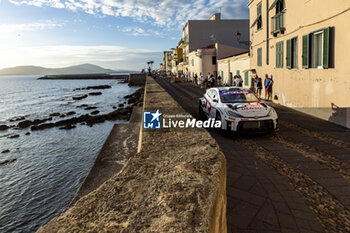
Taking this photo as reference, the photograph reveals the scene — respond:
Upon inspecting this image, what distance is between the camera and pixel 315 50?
38.1ft

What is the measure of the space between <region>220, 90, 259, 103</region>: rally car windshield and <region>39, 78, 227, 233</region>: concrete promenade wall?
6448 millimetres

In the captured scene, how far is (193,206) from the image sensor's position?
2.03 meters

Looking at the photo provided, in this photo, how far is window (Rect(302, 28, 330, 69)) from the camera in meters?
10.4

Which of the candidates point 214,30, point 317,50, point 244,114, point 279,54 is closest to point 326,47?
point 317,50

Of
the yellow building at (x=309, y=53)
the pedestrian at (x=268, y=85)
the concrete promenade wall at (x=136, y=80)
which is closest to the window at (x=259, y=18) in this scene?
the yellow building at (x=309, y=53)

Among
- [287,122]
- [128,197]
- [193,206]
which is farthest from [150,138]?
[287,122]

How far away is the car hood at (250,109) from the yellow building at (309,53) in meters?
3.25

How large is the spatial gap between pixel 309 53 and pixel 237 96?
15.4 ft

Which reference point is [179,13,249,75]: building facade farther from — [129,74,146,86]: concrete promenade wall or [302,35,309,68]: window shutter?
[129,74,146,86]: concrete promenade wall

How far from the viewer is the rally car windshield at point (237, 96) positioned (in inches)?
378

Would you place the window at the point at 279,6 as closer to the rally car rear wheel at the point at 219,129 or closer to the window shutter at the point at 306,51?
the window shutter at the point at 306,51

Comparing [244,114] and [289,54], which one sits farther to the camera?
[289,54]

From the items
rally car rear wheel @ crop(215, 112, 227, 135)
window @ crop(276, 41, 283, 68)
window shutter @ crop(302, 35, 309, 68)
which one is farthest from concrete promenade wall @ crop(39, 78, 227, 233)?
window @ crop(276, 41, 283, 68)

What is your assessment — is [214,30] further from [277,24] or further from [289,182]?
[289,182]
